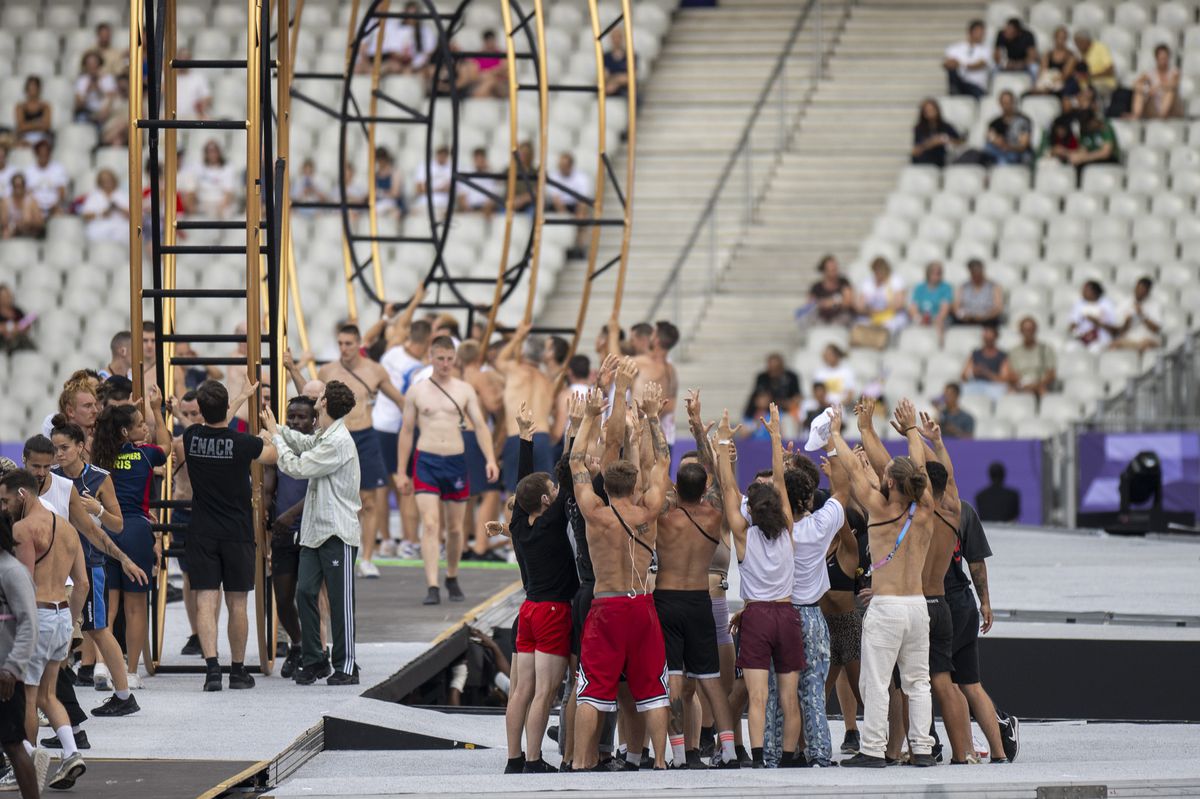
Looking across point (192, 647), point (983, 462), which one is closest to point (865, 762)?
point (192, 647)

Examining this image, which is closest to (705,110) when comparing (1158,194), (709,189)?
(709,189)

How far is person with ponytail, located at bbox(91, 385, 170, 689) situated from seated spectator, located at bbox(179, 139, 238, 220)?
1395 centimetres

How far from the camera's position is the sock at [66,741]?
8233mm

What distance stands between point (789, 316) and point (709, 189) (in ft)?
8.49

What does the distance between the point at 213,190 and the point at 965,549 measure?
16.7 m

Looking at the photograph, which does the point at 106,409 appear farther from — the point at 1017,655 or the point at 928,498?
the point at 1017,655

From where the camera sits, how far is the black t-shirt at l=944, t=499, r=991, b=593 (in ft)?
31.8

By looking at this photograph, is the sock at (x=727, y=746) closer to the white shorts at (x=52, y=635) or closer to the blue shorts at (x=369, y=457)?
the white shorts at (x=52, y=635)

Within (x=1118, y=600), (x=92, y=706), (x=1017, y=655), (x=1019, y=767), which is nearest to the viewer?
(x=1019, y=767)

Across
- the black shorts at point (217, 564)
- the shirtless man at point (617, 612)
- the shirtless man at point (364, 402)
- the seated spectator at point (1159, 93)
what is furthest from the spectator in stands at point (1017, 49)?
the shirtless man at point (617, 612)

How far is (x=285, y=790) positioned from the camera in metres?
8.03

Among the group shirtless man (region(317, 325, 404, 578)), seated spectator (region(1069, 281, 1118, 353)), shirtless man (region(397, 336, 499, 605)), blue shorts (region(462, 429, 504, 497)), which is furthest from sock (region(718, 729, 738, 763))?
seated spectator (region(1069, 281, 1118, 353))

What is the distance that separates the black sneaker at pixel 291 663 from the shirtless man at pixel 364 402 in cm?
276

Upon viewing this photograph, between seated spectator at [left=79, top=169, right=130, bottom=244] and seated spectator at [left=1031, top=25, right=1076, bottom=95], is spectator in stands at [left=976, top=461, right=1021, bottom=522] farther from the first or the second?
seated spectator at [left=79, top=169, right=130, bottom=244]
